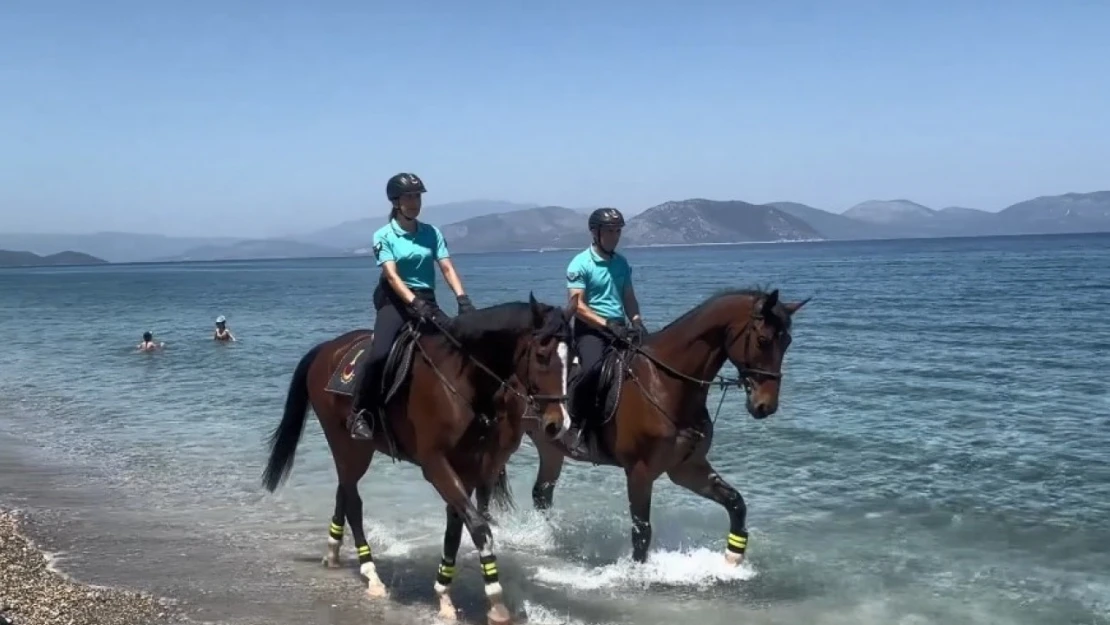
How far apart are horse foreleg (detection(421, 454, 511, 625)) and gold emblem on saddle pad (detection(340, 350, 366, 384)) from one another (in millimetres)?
1604

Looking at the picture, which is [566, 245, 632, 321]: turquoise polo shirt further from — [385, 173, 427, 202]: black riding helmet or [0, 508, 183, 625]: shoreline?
[0, 508, 183, 625]: shoreline

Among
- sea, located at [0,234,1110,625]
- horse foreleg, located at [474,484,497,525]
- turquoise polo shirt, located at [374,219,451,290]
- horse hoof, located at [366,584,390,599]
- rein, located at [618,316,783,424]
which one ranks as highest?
turquoise polo shirt, located at [374,219,451,290]

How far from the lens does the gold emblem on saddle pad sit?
9.85 metres

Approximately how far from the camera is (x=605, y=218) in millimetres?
10039

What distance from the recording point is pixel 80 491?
14.5m

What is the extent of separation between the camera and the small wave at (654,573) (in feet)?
33.3

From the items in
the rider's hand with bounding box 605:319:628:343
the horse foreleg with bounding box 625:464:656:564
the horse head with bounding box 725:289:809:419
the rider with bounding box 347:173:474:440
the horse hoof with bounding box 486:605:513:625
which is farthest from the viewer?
the rider's hand with bounding box 605:319:628:343

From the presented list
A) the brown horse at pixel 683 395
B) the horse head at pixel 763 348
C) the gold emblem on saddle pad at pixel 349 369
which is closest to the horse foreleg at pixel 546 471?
the brown horse at pixel 683 395

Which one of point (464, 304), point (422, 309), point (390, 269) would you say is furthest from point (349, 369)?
point (464, 304)

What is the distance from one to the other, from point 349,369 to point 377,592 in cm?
228

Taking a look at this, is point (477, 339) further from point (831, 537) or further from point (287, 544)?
point (831, 537)

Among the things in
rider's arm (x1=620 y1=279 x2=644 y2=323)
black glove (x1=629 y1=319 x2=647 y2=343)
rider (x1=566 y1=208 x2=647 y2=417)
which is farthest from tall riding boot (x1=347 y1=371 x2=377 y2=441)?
rider's arm (x1=620 y1=279 x2=644 y2=323)

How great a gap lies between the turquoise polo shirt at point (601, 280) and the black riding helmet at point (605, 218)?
312 millimetres

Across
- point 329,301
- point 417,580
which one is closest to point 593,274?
point 417,580
